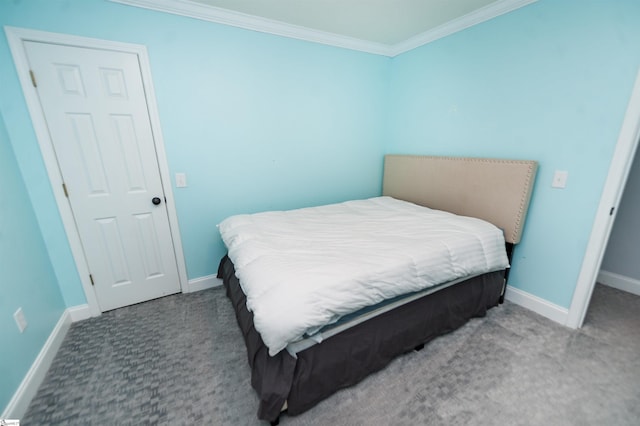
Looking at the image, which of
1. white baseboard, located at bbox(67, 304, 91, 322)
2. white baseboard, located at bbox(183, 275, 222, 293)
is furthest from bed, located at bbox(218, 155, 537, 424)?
white baseboard, located at bbox(67, 304, 91, 322)

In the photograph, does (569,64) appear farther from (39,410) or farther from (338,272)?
(39,410)

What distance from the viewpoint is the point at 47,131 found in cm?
169

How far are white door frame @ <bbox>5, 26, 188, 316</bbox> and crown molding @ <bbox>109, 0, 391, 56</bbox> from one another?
0.35 meters

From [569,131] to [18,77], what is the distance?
3.67 m

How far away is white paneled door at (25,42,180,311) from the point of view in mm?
1691

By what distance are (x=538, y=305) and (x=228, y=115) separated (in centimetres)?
306

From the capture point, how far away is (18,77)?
5.15 feet

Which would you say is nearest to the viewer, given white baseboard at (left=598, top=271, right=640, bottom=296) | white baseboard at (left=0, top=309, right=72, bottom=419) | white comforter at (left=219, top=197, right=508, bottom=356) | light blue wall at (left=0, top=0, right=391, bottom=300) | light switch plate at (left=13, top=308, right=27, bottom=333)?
white comforter at (left=219, top=197, right=508, bottom=356)

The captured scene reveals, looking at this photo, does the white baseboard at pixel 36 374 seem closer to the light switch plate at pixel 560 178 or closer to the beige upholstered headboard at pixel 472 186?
the beige upholstered headboard at pixel 472 186

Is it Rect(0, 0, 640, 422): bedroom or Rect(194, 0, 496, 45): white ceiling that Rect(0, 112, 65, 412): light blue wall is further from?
Rect(194, 0, 496, 45): white ceiling

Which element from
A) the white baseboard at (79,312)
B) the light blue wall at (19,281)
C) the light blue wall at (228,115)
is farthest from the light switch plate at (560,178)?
the white baseboard at (79,312)

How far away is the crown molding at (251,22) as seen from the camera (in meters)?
1.82

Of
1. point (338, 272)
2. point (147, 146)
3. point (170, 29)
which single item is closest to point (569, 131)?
point (338, 272)

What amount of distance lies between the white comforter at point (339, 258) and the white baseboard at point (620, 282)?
143 centimetres
